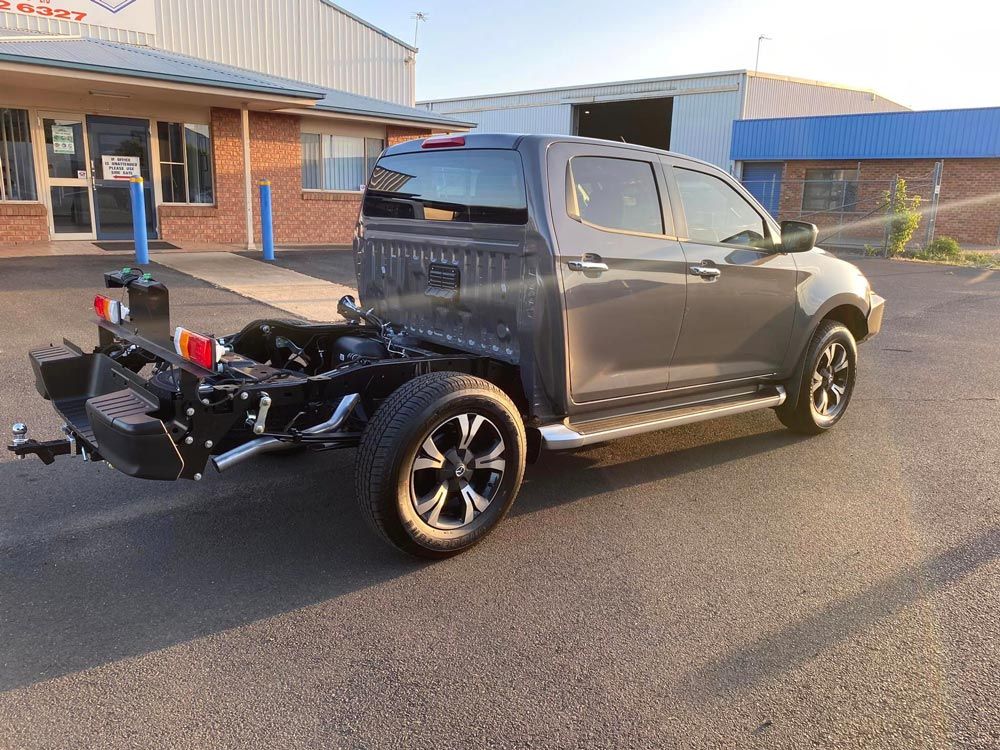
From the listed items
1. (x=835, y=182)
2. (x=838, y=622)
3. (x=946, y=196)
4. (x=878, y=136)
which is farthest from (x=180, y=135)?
(x=946, y=196)

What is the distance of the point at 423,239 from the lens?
472 cm

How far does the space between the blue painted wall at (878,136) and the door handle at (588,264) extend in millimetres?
25657

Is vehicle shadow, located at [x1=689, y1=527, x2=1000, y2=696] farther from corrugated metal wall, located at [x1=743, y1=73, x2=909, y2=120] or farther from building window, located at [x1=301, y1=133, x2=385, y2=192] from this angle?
corrugated metal wall, located at [x1=743, y1=73, x2=909, y2=120]

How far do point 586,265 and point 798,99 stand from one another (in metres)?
34.1

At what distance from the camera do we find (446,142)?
15.2 feet

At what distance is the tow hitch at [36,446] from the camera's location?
3.63m

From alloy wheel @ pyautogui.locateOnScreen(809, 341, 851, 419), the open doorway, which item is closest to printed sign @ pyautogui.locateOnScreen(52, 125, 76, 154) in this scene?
alloy wheel @ pyautogui.locateOnScreen(809, 341, 851, 419)

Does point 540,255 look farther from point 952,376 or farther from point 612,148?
point 952,376

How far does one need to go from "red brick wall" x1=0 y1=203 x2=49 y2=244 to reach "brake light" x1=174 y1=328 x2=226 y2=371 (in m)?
13.8

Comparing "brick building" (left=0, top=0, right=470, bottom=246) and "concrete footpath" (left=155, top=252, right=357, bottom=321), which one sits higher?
"brick building" (left=0, top=0, right=470, bottom=246)

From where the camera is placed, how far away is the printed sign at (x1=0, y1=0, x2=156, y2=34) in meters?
15.9

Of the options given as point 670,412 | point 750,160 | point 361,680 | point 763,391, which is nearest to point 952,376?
point 763,391

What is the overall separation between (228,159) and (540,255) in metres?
15.2

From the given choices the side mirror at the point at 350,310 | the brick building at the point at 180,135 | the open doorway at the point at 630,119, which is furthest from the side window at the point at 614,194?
the open doorway at the point at 630,119
